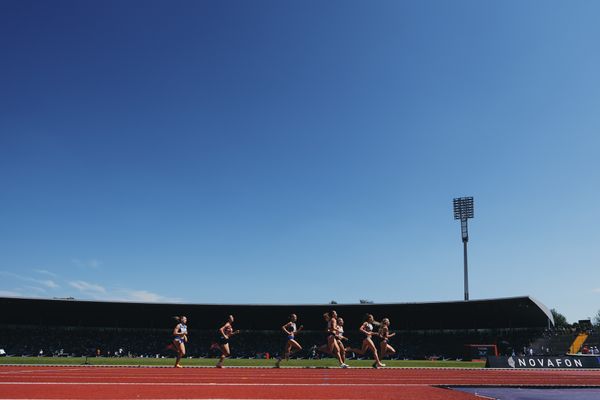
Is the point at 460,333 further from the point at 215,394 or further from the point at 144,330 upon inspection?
the point at 215,394

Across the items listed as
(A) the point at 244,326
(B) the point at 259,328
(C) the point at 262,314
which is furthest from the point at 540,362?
(A) the point at 244,326

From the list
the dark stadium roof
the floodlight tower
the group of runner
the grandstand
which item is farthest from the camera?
the floodlight tower

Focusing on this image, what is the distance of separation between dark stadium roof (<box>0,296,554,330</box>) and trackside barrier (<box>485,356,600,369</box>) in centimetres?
1891

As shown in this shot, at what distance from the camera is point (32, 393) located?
20.2 ft

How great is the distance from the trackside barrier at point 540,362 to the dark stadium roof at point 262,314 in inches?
745

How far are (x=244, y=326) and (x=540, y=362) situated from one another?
1427 inches

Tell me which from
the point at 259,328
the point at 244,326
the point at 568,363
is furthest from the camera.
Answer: the point at 244,326

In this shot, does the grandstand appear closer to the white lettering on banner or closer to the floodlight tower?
the floodlight tower

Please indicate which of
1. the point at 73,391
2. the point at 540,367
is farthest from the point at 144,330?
the point at 73,391

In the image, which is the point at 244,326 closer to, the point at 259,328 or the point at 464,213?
the point at 259,328

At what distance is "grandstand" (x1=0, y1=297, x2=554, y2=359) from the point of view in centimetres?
4459

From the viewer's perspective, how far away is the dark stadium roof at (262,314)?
4400 cm

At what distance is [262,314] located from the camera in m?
49.4

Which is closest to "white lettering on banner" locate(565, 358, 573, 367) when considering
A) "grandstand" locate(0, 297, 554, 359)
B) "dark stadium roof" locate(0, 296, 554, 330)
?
"dark stadium roof" locate(0, 296, 554, 330)
